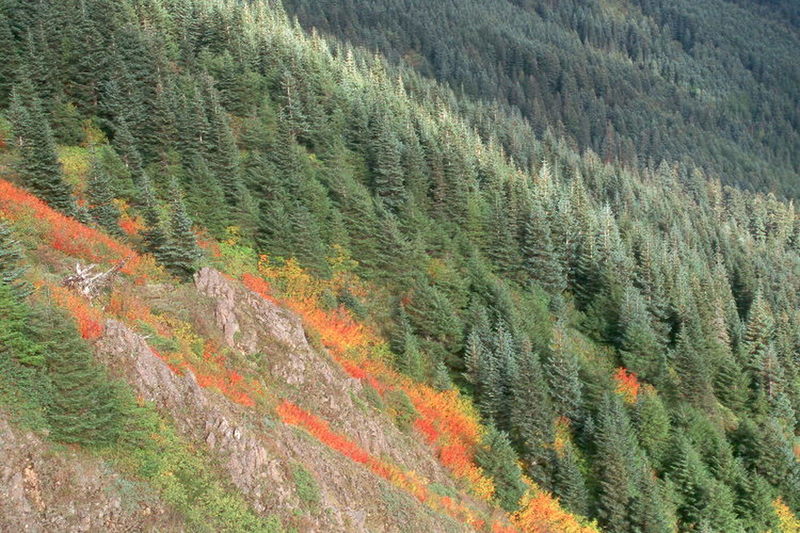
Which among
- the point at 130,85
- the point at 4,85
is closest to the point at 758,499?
the point at 130,85

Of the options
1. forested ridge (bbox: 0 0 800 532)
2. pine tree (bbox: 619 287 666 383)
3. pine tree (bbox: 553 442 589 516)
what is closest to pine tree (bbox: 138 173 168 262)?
forested ridge (bbox: 0 0 800 532)

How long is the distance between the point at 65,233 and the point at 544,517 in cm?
2864

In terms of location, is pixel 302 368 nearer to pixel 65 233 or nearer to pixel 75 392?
pixel 65 233

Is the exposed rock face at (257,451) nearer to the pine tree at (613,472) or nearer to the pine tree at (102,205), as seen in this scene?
the pine tree at (102,205)

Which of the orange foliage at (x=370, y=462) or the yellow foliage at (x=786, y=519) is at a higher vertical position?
the orange foliage at (x=370, y=462)

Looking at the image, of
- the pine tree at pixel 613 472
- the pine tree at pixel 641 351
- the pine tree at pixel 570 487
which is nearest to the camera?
the pine tree at pixel 570 487

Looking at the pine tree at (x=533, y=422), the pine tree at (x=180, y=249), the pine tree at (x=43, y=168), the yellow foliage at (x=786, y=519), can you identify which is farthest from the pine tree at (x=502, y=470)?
the pine tree at (x=43, y=168)

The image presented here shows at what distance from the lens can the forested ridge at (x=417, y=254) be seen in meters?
35.9

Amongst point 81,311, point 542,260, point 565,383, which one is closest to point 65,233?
point 81,311

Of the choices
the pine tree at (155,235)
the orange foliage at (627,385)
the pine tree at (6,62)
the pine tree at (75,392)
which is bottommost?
the orange foliage at (627,385)

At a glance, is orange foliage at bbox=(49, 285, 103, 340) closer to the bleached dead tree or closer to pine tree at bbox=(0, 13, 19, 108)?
the bleached dead tree

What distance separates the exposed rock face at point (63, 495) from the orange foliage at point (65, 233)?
1435cm

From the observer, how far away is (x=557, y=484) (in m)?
36.2

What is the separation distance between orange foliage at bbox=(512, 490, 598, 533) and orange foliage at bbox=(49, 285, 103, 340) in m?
23.2
